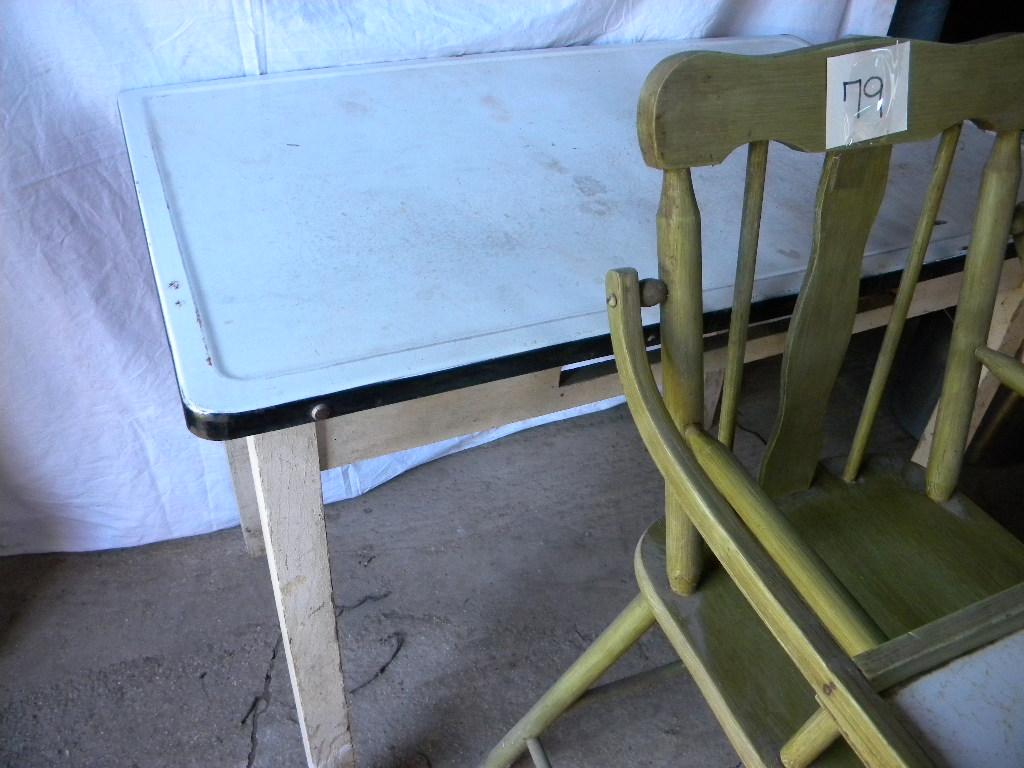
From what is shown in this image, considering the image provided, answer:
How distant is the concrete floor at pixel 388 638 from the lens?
1262 mm

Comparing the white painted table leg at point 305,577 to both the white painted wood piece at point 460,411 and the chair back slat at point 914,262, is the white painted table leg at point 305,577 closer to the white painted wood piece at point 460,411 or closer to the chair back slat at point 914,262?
the white painted wood piece at point 460,411

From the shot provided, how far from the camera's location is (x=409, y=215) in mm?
908

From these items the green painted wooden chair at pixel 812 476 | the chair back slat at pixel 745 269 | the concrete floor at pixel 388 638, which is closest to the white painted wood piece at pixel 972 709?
the green painted wooden chair at pixel 812 476

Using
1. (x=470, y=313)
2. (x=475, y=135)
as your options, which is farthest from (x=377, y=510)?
(x=470, y=313)

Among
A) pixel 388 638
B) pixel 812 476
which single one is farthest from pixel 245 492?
pixel 812 476

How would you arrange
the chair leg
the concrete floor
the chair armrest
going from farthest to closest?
the concrete floor → the chair leg → the chair armrest

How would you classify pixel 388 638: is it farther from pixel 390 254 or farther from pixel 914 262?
pixel 914 262

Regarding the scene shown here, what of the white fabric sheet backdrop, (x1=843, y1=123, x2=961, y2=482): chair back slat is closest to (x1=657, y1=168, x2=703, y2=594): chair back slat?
(x1=843, y1=123, x2=961, y2=482): chair back slat

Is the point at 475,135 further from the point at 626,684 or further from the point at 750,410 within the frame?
the point at 750,410

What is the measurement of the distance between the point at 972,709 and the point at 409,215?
2.19 feet

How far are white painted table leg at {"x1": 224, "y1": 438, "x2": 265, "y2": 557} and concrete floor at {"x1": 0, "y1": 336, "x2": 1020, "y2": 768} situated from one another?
0.17 ft

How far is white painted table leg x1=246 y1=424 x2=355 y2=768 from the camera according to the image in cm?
75

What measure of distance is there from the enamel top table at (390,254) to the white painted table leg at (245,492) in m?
0.44

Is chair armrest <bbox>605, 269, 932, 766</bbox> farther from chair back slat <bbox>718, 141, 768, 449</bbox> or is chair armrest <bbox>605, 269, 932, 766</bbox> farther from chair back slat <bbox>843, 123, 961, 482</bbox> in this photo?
chair back slat <bbox>843, 123, 961, 482</bbox>
